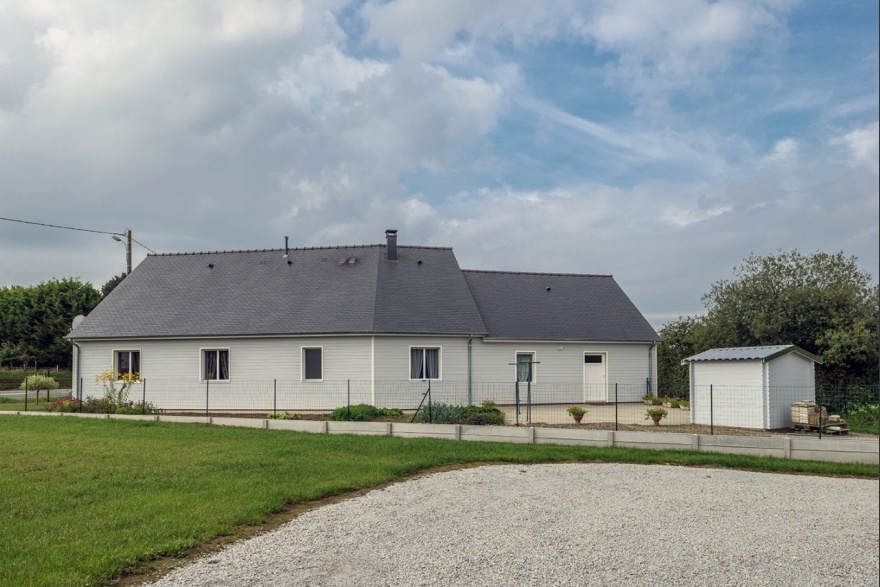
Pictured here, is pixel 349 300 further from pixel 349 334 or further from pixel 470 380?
pixel 470 380

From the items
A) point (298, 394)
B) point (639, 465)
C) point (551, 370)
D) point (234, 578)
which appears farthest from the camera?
point (551, 370)

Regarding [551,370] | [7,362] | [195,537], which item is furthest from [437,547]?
[7,362]

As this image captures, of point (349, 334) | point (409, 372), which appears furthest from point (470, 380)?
point (349, 334)

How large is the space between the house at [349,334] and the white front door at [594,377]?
0.05 m

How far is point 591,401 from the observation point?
88.6ft

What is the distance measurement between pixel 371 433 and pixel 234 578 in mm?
10587

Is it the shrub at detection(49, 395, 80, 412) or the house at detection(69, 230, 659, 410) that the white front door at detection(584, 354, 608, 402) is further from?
the shrub at detection(49, 395, 80, 412)

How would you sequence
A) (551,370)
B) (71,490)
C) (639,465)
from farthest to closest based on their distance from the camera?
(551,370), (639,465), (71,490)

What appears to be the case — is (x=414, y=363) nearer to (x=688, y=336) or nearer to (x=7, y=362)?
(x=688, y=336)

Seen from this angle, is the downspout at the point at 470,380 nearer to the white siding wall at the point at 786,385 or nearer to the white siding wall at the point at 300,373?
the white siding wall at the point at 300,373

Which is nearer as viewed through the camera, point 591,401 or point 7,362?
point 591,401

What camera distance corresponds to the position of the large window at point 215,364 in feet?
81.0

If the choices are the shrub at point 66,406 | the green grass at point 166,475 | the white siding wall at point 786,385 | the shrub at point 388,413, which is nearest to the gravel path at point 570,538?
the green grass at point 166,475

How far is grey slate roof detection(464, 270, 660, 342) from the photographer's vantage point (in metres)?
→ 27.2
